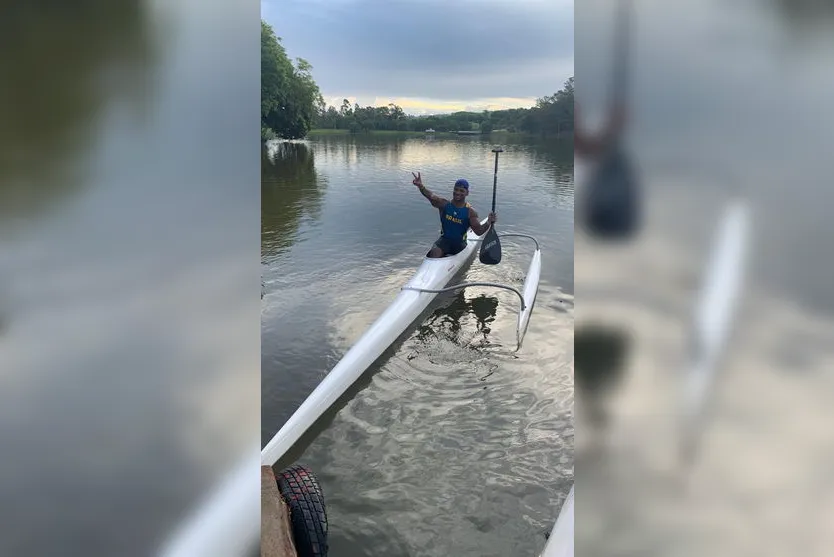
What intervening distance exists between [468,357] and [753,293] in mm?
3058

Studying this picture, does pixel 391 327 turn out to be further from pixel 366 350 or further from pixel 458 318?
pixel 458 318

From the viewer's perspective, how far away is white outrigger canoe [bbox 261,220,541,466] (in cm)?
252

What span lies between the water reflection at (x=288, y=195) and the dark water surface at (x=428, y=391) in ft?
0.29

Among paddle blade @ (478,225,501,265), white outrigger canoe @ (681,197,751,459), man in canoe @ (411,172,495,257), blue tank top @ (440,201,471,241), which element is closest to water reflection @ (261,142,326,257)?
man in canoe @ (411,172,495,257)

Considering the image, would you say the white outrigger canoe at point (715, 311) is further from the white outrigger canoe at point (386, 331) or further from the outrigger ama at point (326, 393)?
the white outrigger canoe at point (386, 331)

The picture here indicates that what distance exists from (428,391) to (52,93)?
2746 mm

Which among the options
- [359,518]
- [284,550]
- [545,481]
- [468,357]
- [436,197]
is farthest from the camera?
[436,197]

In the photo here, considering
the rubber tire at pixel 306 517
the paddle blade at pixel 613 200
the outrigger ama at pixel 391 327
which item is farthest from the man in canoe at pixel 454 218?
the paddle blade at pixel 613 200

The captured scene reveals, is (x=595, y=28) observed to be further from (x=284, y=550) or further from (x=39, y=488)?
(x=284, y=550)

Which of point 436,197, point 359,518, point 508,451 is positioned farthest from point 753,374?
point 436,197

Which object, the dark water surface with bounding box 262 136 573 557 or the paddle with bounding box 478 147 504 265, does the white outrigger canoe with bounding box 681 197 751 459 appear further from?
the paddle with bounding box 478 147 504 265

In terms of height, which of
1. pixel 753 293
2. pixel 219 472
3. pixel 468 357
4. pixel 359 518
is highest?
Result: pixel 753 293

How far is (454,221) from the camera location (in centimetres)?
457

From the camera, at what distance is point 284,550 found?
111cm
